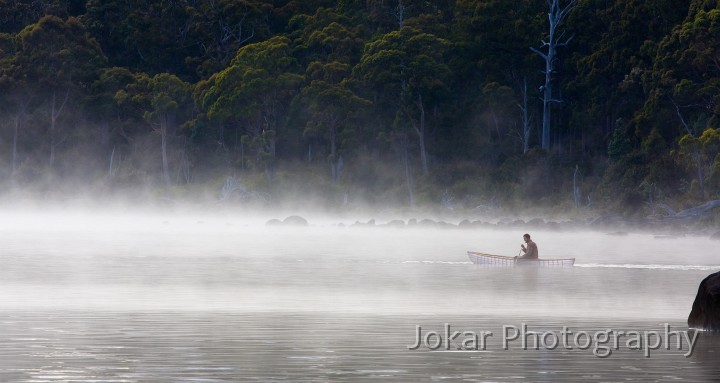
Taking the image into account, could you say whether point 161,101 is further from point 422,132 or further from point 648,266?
point 648,266

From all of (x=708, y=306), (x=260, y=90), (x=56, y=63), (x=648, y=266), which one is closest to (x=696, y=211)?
(x=648, y=266)

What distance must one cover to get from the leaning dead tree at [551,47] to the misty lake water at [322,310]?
29.0 meters

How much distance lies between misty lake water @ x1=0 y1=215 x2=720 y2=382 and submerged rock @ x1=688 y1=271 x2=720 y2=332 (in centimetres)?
63

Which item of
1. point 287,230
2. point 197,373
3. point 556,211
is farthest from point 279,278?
point 556,211

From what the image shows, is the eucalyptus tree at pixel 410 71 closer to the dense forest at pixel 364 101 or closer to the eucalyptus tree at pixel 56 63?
the dense forest at pixel 364 101

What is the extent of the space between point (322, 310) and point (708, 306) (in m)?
7.14

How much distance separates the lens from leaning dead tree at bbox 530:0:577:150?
7788cm

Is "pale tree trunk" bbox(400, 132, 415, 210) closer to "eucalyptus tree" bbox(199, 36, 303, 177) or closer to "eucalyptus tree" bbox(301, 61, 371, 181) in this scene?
"eucalyptus tree" bbox(301, 61, 371, 181)

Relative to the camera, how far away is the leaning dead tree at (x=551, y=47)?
3066 inches

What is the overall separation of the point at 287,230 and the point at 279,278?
112ft

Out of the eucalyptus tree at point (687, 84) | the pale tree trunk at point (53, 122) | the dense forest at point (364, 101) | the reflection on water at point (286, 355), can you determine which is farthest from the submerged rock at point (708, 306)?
the pale tree trunk at point (53, 122)

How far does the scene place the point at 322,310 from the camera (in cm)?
2314

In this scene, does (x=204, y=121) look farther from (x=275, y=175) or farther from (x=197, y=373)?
(x=197, y=373)

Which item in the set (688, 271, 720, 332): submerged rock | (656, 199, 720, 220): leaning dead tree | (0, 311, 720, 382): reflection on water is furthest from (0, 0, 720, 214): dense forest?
(0, 311, 720, 382): reflection on water
